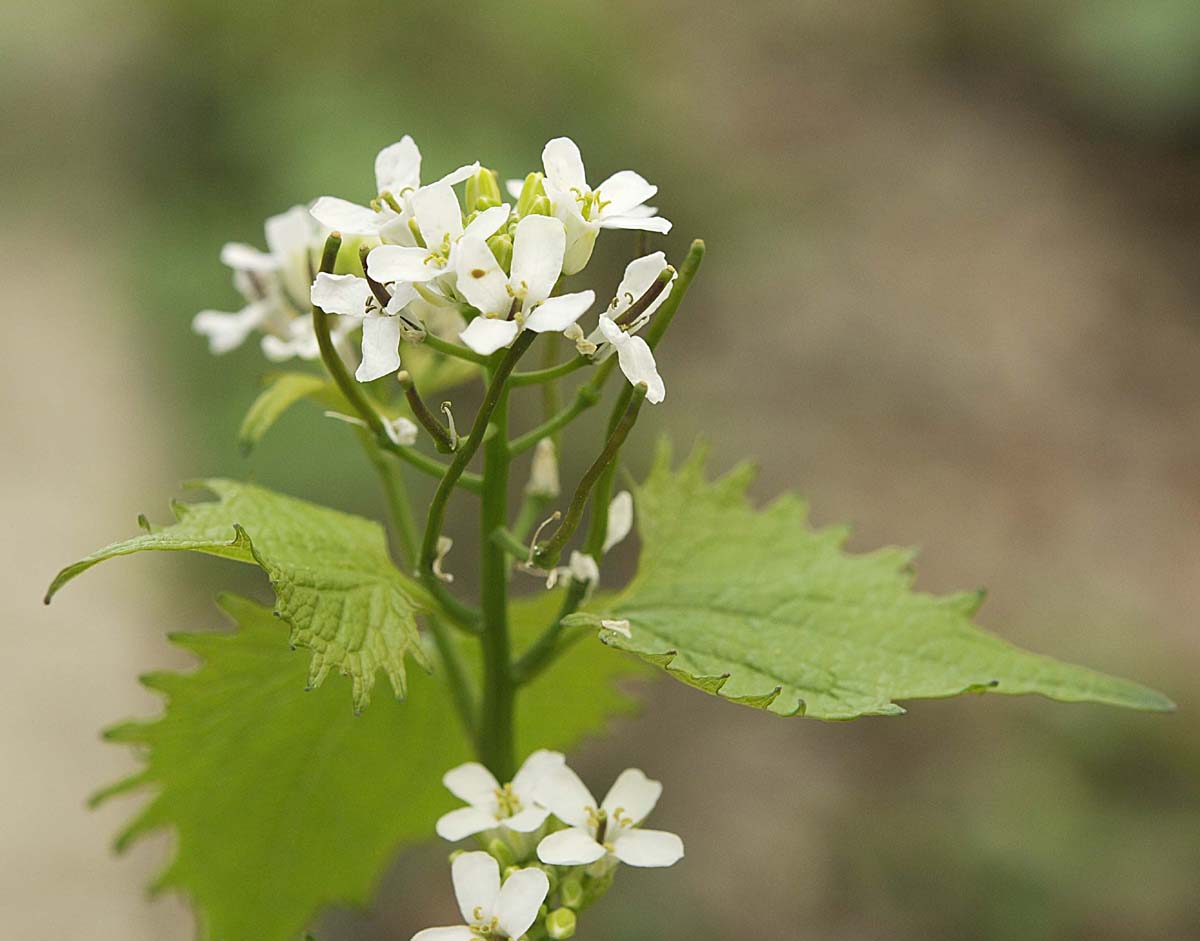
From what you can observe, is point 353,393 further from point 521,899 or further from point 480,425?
point 521,899

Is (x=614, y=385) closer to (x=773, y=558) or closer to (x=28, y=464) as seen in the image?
(x=28, y=464)

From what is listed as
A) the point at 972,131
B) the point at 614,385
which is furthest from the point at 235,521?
the point at 972,131

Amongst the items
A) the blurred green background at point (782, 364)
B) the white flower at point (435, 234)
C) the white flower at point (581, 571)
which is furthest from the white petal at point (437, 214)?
the blurred green background at point (782, 364)

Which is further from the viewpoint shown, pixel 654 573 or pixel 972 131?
pixel 972 131

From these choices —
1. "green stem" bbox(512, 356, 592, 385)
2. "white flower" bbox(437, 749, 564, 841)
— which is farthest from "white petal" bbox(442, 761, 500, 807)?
"green stem" bbox(512, 356, 592, 385)

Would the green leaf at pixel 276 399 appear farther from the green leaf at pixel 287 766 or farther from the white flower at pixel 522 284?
the white flower at pixel 522 284

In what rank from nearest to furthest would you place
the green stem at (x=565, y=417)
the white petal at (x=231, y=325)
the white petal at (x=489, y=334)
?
1. the white petal at (x=489, y=334)
2. the green stem at (x=565, y=417)
3. the white petal at (x=231, y=325)
